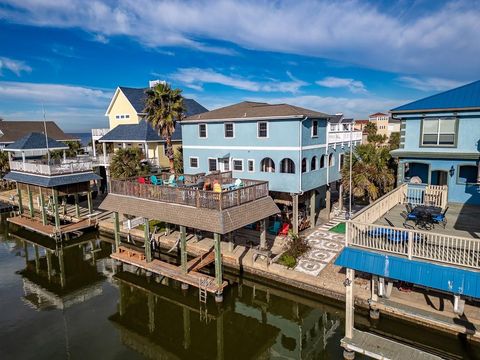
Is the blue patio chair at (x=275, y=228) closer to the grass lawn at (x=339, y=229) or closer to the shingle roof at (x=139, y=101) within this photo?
the grass lawn at (x=339, y=229)

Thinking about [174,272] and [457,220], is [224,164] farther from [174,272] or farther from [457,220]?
[457,220]

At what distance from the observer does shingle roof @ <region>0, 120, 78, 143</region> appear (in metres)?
60.3

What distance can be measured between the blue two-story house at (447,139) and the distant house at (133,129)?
23475 millimetres

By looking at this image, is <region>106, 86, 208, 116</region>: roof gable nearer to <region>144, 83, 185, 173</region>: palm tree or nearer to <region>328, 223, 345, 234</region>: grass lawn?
<region>144, 83, 185, 173</region>: palm tree

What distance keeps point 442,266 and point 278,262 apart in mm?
10497

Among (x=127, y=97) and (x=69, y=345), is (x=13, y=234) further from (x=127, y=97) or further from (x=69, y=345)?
(x=69, y=345)

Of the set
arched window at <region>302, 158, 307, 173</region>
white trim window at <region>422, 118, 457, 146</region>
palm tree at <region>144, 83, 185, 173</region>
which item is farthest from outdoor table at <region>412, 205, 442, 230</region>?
palm tree at <region>144, 83, 185, 173</region>

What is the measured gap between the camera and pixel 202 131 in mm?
28578

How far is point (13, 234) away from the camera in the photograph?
33438 mm

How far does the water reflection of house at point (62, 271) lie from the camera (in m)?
20.6

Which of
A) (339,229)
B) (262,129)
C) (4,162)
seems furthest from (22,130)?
(339,229)

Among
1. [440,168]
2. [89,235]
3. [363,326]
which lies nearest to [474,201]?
[440,168]

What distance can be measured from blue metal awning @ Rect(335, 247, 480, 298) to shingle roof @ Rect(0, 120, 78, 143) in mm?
64926

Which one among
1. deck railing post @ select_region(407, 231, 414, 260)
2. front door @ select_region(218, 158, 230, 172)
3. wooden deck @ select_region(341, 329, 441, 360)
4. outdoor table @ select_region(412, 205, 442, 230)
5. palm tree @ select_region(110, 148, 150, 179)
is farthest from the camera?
palm tree @ select_region(110, 148, 150, 179)
